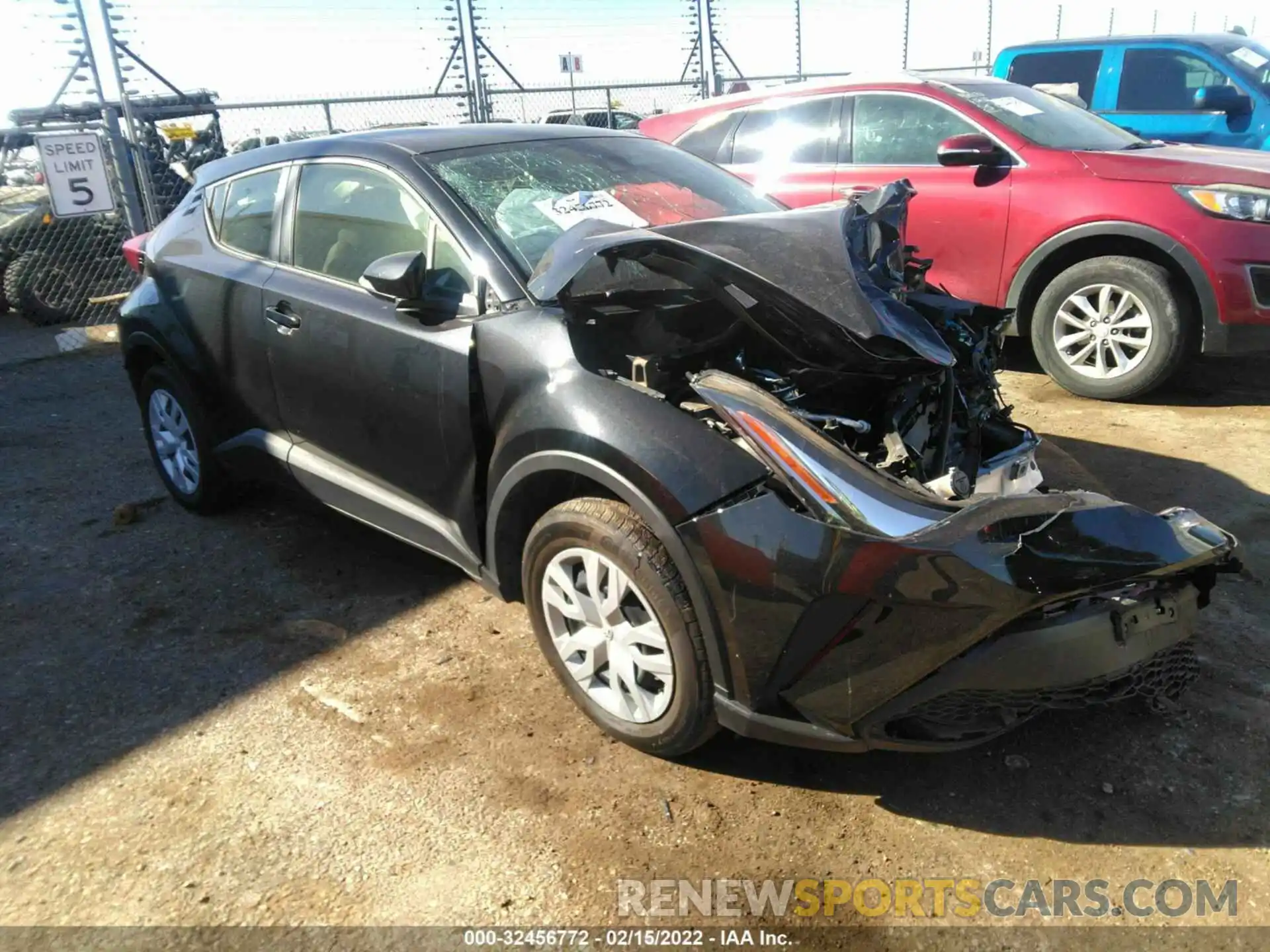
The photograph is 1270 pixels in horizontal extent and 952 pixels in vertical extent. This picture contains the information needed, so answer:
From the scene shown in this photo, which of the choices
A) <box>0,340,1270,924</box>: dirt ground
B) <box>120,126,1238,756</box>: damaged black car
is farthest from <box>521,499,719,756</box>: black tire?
<box>0,340,1270,924</box>: dirt ground

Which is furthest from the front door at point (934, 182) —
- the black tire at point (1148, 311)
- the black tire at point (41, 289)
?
the black tire at point (41, 289)

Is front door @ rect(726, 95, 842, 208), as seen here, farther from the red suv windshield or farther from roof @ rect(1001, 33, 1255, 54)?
roof @ rect(1001, 33, 1255, 54)

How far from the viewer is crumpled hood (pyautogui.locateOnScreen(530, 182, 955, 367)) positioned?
2.47 meters

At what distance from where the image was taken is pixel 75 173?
338 inches

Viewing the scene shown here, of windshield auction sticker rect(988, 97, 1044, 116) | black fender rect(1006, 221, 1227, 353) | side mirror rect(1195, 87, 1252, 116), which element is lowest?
black fender rect(1006, 221, 1227, 353)

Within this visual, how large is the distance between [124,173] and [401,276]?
25.1 feet

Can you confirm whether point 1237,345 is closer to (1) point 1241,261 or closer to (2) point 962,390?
(1) point 1241,261

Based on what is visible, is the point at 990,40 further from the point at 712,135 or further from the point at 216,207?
the point at 216,207

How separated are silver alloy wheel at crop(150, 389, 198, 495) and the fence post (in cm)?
547

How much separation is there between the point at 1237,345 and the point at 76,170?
914 centimetres

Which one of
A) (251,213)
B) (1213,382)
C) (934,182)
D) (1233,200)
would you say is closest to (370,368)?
(251,213)

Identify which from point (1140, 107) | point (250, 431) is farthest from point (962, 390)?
point (1140, 107)

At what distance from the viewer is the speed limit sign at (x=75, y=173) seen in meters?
8.38

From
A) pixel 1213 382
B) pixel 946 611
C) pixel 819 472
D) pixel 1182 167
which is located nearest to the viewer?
pixel 946 611
